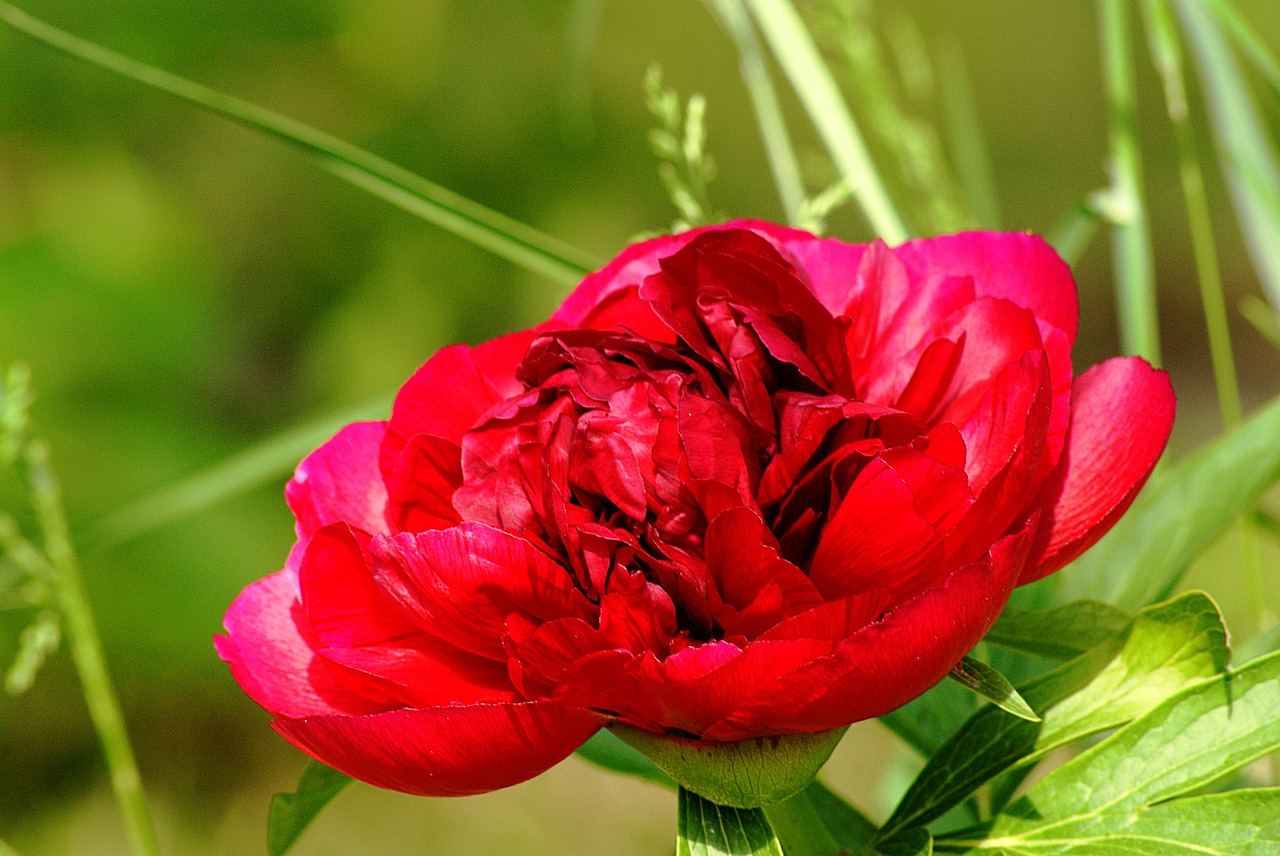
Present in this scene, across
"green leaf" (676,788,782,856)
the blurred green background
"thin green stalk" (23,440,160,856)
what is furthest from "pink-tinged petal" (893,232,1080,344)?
the blurred green background

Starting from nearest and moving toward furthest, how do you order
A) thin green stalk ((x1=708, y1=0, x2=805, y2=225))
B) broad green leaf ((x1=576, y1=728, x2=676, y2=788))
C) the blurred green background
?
broad green leaf ((x1=576, y1=728, x2=676, y2=788))
thin green stalk ((x1=708, y1=0, x2=805, y2=225))
the blurred green background

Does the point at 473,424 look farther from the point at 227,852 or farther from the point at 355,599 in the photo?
the point at 227,852

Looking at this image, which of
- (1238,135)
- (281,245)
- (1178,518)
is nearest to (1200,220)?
(1238,135)

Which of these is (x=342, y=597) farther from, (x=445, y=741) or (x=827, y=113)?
(x=827, y=113)

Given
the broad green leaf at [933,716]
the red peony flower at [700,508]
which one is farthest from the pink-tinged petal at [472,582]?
the broad green leaf at [933,716]

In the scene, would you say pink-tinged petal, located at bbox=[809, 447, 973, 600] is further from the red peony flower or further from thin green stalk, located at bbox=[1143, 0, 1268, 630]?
thin green stalk, located at bbox=[1143, 0, 1268, 630]

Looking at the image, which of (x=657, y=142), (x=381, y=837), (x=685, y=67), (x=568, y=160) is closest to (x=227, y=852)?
(x=381, y=837)
